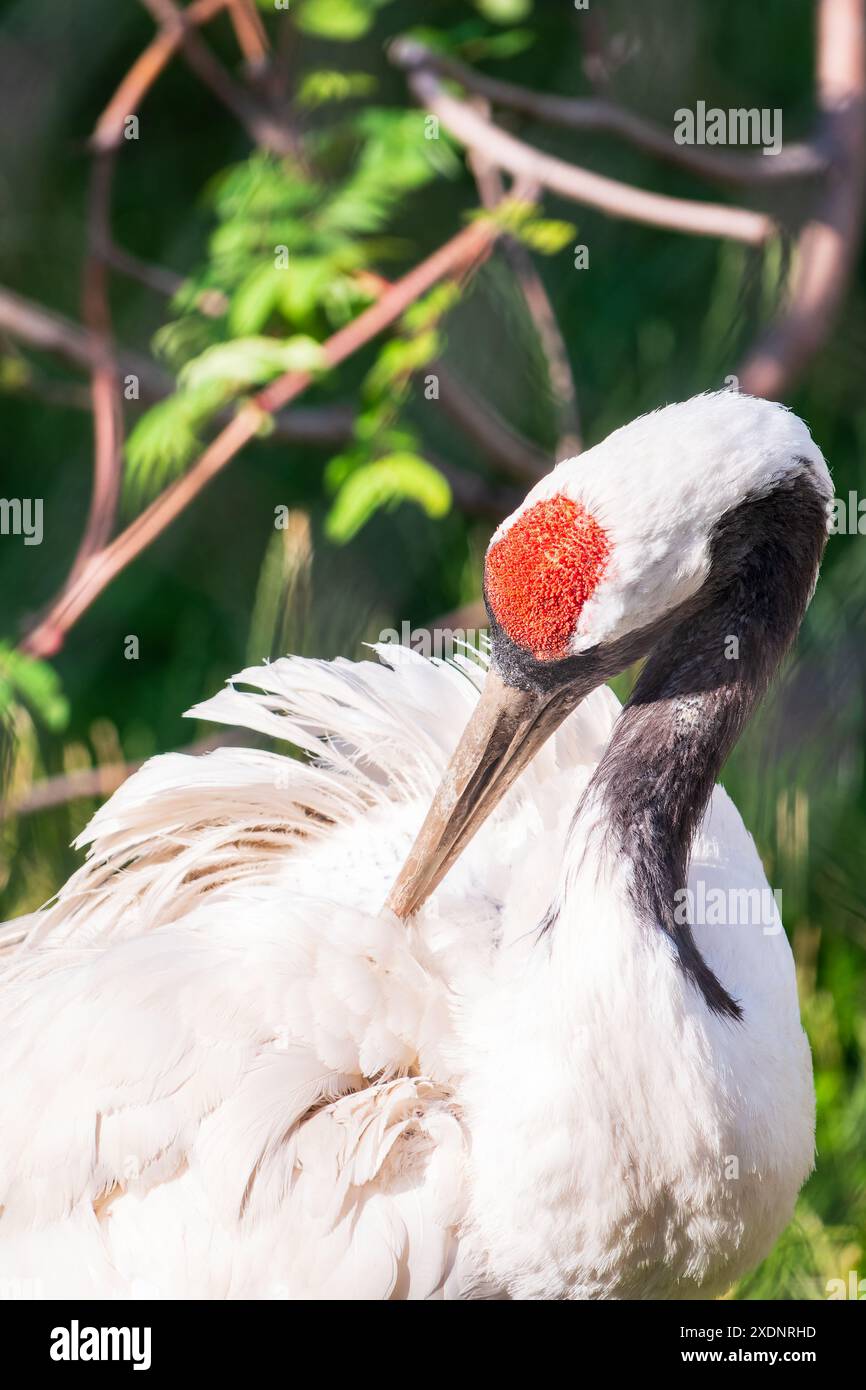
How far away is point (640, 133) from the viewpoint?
9.70 ft

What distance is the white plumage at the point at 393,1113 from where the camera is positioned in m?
1.56

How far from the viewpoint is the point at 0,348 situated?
134 inches

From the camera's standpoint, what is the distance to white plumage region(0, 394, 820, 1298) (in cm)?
156

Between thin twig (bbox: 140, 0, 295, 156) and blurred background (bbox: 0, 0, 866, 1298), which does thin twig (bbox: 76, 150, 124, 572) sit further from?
thin twig (bbox: 140, 0, 295, 156)

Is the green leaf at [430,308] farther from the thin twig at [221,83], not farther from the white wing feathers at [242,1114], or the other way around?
the white wing feathers at [242,1114]

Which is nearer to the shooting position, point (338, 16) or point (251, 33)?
point (338, 16)

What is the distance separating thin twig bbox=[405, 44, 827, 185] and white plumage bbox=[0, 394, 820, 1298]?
6.13ft

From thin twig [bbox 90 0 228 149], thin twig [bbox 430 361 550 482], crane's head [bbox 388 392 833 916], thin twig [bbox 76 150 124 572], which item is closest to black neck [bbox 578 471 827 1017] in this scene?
crane's head [bbox 388 392 833 916]

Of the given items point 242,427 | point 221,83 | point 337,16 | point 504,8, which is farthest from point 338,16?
point 242,427

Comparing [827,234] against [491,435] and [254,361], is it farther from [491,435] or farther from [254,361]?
[254,361]

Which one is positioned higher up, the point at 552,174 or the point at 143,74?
the point at 143,74

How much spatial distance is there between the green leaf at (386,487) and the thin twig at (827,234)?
0.75 m

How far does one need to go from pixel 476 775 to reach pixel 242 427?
1336 mm

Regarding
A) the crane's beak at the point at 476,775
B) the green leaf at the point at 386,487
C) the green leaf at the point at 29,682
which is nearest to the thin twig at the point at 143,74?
the green leaf at the point at 386,487
